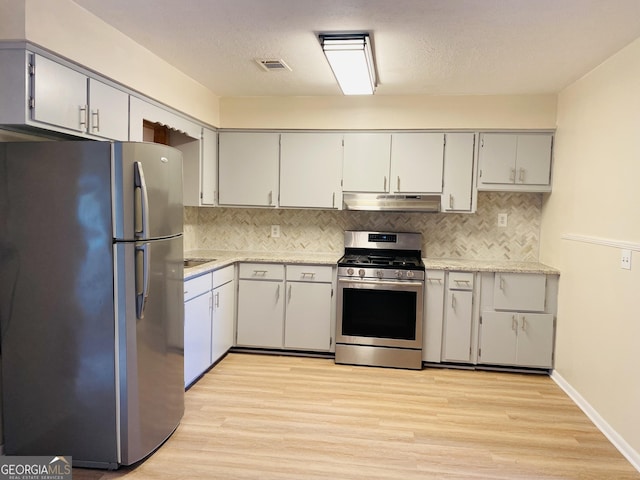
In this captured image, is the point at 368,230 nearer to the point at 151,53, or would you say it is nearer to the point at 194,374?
the point at 194,374

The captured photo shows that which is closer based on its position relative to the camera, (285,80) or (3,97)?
(3,97)

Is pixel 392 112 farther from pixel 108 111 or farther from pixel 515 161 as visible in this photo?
pixel 108 111

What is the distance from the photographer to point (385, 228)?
435 centimetres

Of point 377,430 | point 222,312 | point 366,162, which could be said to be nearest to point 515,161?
point 366,162

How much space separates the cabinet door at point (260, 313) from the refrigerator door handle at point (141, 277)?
1838 millimetres

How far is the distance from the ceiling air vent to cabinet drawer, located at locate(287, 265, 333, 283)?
165 cm

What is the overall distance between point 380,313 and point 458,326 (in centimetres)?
66

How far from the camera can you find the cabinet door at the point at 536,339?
12.1 ft

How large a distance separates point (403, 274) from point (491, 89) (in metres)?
1.69

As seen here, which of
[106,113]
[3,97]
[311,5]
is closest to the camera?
[3,97]

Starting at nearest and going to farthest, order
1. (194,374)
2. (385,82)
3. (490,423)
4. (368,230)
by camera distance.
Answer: (490,423)
(194,374)
(385,82)
(368,230)

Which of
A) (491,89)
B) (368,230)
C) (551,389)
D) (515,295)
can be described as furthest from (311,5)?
(551,389)

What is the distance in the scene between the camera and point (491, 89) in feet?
12.2

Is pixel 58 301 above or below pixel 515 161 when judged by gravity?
below
